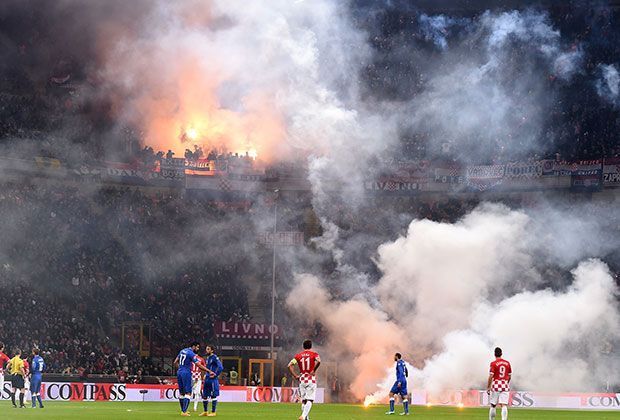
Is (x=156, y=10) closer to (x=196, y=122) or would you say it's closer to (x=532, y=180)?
(x=196, y=122)

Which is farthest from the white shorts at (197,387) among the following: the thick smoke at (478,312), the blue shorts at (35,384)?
the thick smoke at (478,312)

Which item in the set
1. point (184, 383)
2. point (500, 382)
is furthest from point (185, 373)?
point (500, 382)

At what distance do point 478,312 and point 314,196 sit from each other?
15340mm

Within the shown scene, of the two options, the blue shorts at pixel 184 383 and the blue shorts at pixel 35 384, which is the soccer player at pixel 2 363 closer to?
the blue shorts at pixel 35 384

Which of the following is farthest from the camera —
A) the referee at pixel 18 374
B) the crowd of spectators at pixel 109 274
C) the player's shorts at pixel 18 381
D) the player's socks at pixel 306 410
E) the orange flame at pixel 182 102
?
the orange flame at pixel 182 102

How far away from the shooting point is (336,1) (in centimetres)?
6562

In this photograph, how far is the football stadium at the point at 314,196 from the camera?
54.1m

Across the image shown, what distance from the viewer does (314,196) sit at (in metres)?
64.0

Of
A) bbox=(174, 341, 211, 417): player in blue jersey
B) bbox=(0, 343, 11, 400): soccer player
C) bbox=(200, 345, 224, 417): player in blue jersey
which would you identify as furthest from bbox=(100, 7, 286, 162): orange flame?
bbox=(174, 341, 211, 417): player in blue jersey

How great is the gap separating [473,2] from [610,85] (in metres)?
10.3

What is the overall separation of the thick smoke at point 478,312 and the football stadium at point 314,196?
14 cm

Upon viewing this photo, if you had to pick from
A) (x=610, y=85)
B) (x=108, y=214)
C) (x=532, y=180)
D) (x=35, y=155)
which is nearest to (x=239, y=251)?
(x=108, y=214)

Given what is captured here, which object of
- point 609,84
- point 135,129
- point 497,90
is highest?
point 609,84

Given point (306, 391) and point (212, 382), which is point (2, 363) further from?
point (306, 391)
